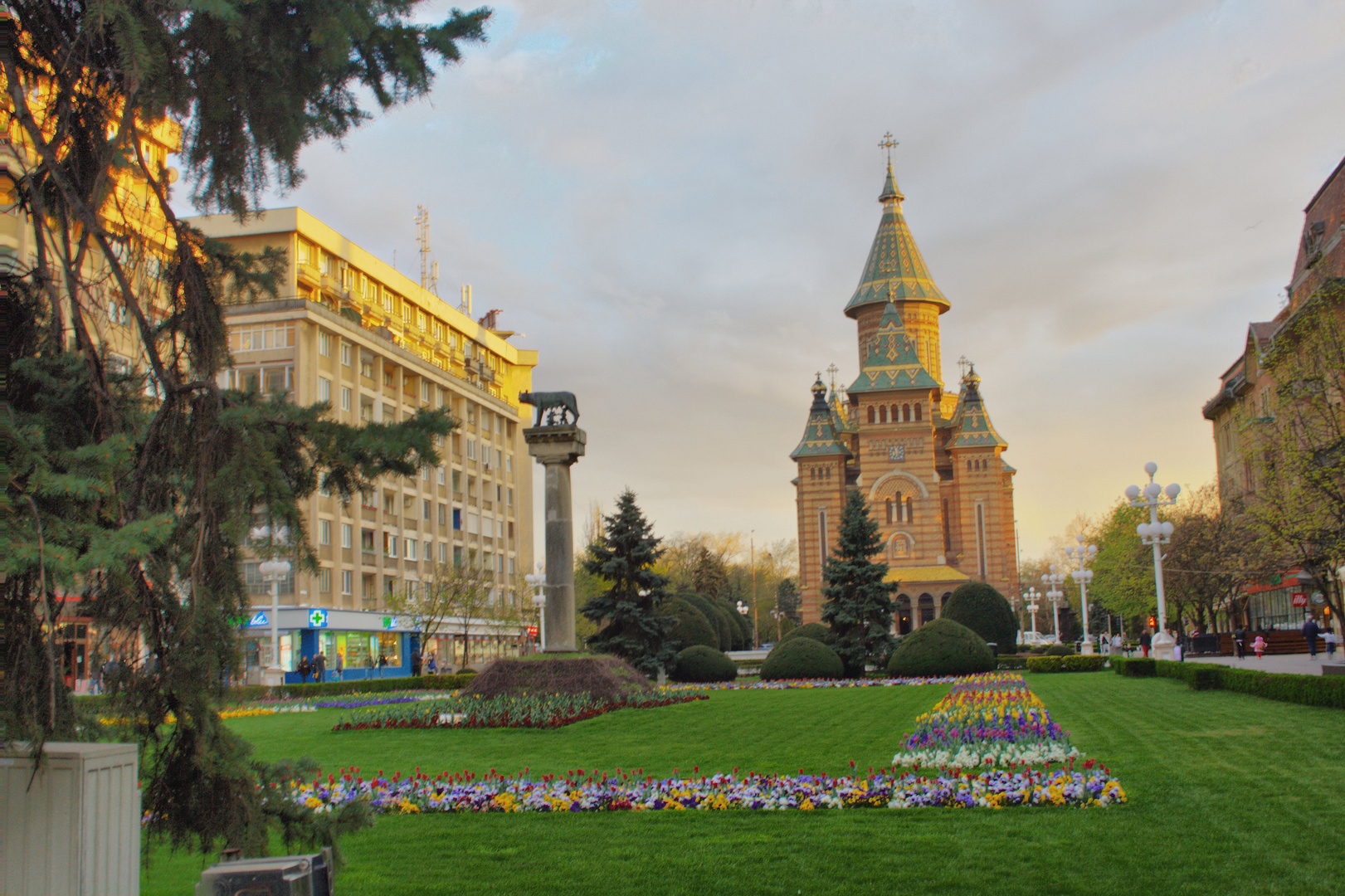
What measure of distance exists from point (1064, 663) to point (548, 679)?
21.5 m

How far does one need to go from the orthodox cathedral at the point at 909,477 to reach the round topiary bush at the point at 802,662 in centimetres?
3663

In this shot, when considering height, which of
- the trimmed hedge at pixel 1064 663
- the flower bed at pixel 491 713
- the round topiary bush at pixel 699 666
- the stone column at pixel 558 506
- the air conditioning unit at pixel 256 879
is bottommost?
the trimmed hedge at pixel 1064 663

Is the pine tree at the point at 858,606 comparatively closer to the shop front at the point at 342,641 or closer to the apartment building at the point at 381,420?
the apartment building at the point at 381,420

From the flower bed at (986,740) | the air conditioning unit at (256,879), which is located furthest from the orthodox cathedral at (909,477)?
the air conditioning unit at (256,879)

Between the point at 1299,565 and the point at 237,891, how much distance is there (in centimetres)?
2199

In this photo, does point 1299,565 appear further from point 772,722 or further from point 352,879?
point 352,879

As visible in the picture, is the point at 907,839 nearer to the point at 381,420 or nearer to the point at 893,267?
the point at 381,420

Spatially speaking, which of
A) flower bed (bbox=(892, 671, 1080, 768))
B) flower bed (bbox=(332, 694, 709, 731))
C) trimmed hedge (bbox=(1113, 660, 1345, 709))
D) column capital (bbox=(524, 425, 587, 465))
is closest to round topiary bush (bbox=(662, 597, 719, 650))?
trimmed hedge (bbox=(1113, 660, 1345, 709))

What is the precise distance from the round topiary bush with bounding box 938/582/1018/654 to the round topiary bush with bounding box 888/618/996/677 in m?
9.09

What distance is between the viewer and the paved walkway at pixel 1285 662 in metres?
26.4

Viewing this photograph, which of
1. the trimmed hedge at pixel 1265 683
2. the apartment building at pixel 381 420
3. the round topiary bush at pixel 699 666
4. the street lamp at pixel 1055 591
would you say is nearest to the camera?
the trimmed hedge at pixel 1265 683

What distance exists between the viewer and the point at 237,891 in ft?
15.1

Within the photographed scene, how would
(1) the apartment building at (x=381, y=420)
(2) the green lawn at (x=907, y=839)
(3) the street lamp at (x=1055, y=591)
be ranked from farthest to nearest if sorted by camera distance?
1. (3) the street lamp at (x=1055, y=591)
2. (1) the apartment building at (x=381, y=420)
3. (2) the green lawn at (x=907, y=839)

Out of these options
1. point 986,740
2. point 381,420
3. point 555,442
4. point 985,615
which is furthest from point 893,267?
point 986,740
